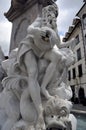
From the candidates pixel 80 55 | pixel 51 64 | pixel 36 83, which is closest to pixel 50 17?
pixel 51 64

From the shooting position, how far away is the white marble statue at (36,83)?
256 cm

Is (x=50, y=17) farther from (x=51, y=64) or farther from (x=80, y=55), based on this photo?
(x=80, y=55)

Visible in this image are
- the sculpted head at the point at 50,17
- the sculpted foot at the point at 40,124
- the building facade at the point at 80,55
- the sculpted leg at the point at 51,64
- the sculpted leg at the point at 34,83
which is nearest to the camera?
the sculpted foot at the point at 40,124

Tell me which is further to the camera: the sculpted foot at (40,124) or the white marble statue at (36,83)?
the white marble statue at (36,83)

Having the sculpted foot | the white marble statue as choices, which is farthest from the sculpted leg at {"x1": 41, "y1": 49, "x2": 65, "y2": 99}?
the sculpted foot

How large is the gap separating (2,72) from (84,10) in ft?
79.8

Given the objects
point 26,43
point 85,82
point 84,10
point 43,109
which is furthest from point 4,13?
point 84,10

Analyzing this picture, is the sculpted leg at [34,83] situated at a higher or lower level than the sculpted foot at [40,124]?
higher

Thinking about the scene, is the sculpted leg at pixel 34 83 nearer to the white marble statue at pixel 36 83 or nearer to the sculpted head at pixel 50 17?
the white marble statue at pixel 36 83

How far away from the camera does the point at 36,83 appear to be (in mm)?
2717

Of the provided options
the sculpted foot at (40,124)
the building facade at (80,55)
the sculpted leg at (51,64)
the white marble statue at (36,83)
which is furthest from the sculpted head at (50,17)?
the building facade at (80,55)

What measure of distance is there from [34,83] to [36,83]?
0.04m

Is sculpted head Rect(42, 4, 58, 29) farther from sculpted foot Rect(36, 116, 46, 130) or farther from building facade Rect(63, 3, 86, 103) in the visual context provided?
building facade Rect(63, 3, 86, 103)

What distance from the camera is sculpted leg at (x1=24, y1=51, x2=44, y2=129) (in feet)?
8.15
